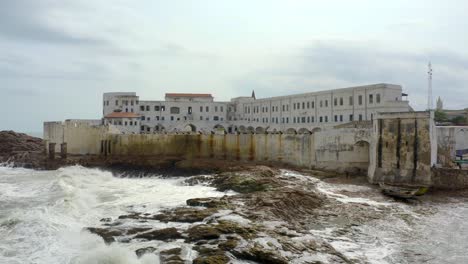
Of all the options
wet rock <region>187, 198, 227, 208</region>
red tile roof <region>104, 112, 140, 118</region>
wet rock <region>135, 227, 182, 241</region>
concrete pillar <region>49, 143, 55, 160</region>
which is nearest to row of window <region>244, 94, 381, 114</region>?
red tile roof <region>104, 112, 140, 118</region>

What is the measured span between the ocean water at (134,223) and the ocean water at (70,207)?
3cm

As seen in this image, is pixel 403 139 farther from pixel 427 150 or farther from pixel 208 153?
pixel 208 153

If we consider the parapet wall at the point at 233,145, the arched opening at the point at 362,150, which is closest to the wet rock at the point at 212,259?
the parapet wall at the point at 233,145

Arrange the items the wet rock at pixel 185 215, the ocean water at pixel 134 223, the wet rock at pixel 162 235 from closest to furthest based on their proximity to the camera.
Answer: the ocean water at pixel 134 223 → the wet rock at pixel 162 235 → the wet rock at pixel 185 215

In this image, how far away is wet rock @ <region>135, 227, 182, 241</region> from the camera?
15217 millimetres

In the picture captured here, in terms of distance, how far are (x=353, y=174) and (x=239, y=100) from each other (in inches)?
1664

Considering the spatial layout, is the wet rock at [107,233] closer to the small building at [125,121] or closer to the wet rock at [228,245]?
the wet rock at [228,245]

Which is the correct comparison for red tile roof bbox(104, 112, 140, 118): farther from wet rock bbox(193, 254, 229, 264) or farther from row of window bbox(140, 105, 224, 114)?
wet rock bbox(193, 254, 229, 264)

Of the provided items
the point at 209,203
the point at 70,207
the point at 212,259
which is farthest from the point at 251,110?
the point at 212,259

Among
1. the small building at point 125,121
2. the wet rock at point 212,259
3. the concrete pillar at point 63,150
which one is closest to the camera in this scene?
the wet rock at point 212,259

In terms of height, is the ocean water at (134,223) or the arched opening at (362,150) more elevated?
the arched opening at (362,150)

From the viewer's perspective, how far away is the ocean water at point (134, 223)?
550 inches

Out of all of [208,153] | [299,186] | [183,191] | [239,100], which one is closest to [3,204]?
[183,191]

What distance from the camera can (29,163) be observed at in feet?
128
